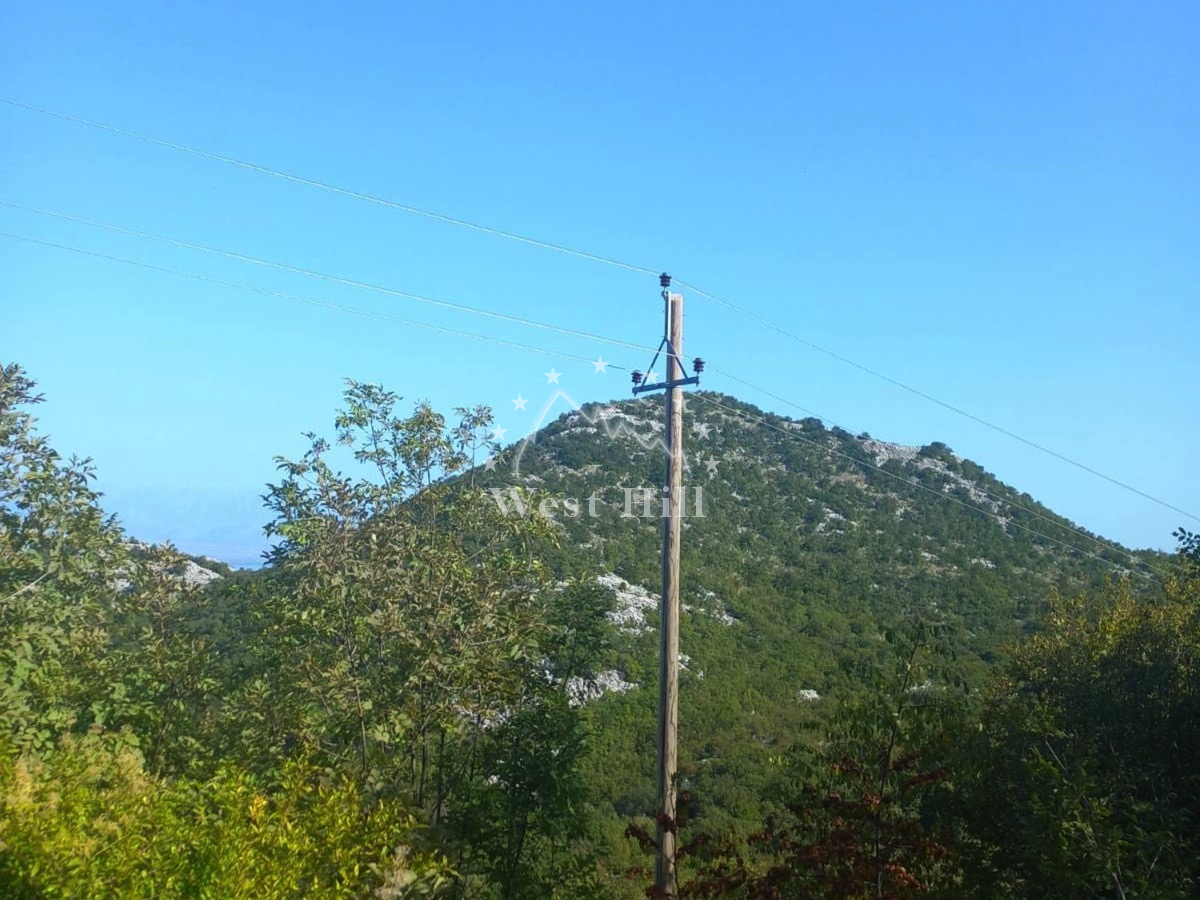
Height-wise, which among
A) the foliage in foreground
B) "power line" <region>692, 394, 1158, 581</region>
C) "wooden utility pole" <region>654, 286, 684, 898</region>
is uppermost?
"power line" <region>692, 394, 1158, 581</region>

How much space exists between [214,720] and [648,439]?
20.5 ft

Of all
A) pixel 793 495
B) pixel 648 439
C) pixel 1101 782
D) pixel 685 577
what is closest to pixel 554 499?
pixel 648 439

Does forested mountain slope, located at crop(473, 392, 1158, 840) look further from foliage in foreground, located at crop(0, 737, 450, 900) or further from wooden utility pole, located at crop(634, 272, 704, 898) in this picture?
foliage in foreground, located at crop(0, 737, 450, 900)

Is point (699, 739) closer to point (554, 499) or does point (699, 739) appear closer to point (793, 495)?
point (554, 499)

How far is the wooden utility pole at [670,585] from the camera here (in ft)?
24.8

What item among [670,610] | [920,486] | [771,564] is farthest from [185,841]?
[920,486]

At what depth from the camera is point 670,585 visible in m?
8.62

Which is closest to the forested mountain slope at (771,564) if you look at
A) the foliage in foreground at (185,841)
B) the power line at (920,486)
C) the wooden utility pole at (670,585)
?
the power line at (920,486)

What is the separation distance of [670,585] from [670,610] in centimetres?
23

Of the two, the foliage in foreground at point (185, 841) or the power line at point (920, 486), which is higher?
the power line at point (920, 486)

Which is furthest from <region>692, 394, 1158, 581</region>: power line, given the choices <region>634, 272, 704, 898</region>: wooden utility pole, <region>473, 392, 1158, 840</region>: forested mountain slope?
<region>634, 272, 704, 898</region>: wooden utility pole

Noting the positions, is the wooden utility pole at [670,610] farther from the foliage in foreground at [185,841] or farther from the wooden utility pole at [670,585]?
the foliage in foreground at [185,841]

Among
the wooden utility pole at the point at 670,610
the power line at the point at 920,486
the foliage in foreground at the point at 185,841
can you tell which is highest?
the power line at the point at 920,486

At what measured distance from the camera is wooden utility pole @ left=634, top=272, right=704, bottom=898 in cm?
757
